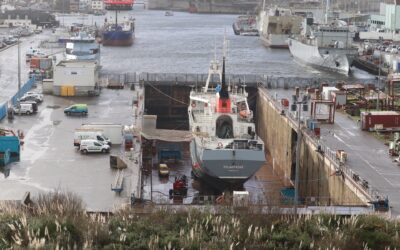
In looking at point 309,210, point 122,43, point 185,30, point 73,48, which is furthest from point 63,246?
point 185,30

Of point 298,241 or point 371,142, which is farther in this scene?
point 371,142

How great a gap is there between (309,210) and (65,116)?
1468 cm

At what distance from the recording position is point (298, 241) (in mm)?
14383

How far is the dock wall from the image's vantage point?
21.9m

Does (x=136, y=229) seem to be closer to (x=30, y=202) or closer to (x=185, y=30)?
(x=30, y=202)

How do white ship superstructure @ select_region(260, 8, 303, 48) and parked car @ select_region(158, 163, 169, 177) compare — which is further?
white ship superstructure @ select_region(260, 8, 303, 48)

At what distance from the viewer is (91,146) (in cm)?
2447

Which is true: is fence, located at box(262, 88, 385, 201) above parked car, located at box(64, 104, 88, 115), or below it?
below

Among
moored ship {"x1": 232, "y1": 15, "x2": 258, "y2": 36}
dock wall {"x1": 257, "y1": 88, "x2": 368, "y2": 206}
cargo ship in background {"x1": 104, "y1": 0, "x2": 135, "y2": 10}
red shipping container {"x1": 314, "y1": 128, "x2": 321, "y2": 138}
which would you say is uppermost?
cargo ship in background {"x1": 104, "y1": 0, "x2": 135, "y2": 10}

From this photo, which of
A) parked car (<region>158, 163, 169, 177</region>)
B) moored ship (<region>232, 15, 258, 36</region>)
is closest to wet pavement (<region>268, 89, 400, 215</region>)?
parked car (<region>158, 163, 169, 177</region>)

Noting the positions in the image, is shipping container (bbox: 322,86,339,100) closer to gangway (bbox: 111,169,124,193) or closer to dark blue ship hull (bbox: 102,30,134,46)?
gangway (bbox: 111,169,124,193)

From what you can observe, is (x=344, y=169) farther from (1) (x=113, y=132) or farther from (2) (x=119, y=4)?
(2) (x=119, y=4)

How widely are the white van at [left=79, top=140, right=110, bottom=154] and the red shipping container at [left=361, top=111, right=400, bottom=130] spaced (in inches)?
376

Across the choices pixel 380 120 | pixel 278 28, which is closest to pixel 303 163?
pixel 380 120
